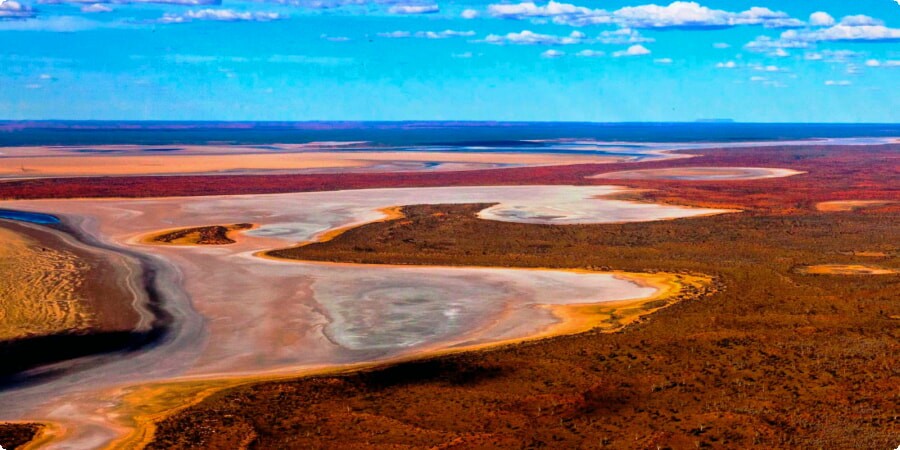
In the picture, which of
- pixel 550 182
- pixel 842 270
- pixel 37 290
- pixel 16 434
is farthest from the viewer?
pixel 550 182

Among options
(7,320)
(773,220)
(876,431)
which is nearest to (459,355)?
(876,431)

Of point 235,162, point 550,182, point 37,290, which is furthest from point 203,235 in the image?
point 235,162

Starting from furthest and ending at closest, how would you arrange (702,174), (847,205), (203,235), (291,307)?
(702,174)
(847,205)
(203,235)
(291,307)

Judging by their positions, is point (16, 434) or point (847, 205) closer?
point (16, 434)

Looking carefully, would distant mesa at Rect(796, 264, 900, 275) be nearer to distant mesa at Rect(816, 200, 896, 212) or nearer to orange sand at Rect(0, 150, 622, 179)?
distant mesa at Rect(816, 200, 896, 212)

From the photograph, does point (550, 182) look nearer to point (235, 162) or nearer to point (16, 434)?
point (235, 162)

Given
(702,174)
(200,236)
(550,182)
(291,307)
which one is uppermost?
(200,236)

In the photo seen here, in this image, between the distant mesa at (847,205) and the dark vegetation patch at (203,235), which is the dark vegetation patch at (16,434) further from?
the distant mesa at (847,205)

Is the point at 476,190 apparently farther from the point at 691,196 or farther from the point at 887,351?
the point at 887,351
